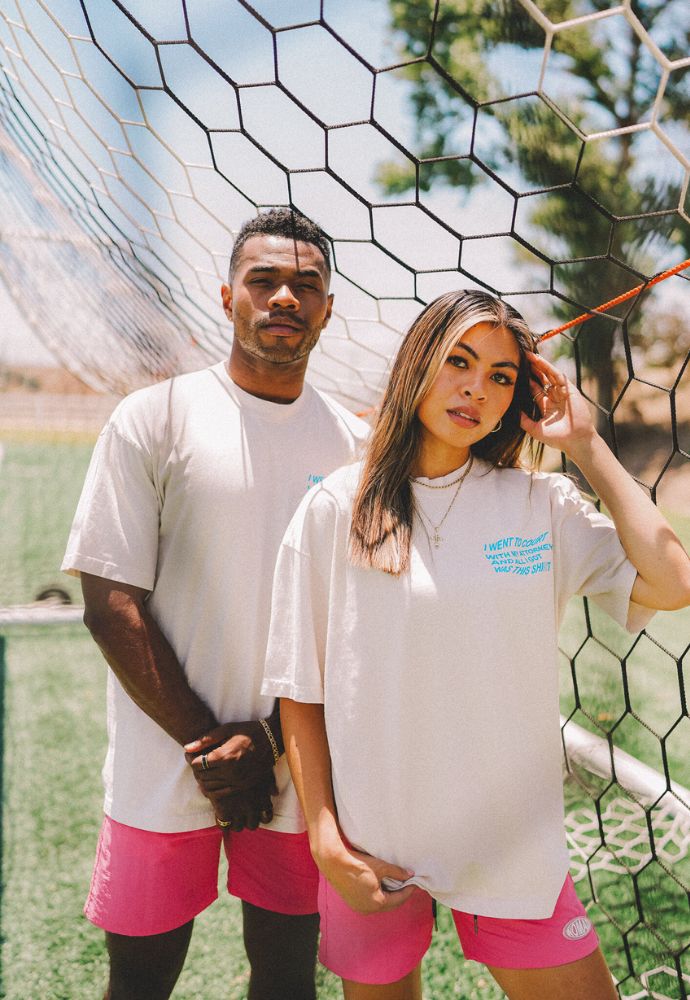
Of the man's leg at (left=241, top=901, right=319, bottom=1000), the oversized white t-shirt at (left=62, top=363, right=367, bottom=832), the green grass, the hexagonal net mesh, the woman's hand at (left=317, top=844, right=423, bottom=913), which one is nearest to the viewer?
the woman's hand at (left=317, top=844, right=423, bottom=913)

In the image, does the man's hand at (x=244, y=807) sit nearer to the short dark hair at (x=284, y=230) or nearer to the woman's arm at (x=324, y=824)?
the woman's arm at (x=324, y=824)

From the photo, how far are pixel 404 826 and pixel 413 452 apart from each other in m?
0.55

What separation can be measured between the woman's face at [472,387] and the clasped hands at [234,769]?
1.94 feet

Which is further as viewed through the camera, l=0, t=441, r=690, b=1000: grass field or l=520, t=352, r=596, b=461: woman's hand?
l=0, t=441, r=690, b=1000: grass field

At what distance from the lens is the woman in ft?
3.65

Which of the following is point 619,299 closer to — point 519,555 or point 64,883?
point 519,555

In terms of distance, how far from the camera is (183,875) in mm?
1372

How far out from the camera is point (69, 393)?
6.42m

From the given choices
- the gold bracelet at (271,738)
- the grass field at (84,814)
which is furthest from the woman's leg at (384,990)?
the grass field at (84,814)

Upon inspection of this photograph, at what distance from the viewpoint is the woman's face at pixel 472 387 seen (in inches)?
45.9

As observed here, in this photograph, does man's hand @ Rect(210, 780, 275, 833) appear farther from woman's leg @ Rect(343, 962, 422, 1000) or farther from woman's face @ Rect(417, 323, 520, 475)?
woman's face @ Rect(417, 323, 520, 475)

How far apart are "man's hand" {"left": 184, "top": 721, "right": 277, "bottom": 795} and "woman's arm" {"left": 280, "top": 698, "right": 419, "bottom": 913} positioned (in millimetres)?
128

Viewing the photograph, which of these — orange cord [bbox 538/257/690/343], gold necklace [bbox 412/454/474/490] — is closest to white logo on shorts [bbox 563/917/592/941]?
gold necklace [bbox 412/454/474/490]

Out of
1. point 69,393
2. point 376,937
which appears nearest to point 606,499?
point 376,937
